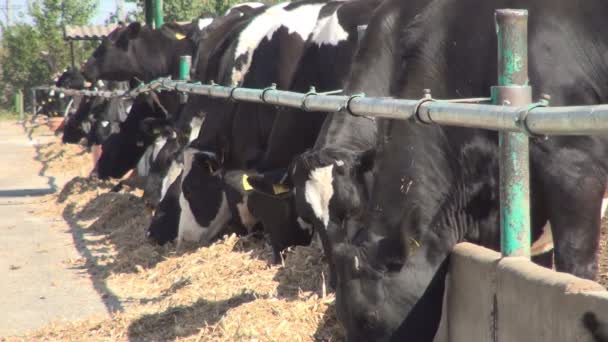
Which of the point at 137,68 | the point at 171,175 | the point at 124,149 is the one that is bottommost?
the point at 124,149

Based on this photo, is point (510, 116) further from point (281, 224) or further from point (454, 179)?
point (281, 224)

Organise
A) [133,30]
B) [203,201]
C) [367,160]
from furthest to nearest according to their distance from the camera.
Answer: [133,30] → [203,201] → [367,160]

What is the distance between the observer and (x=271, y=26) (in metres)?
8.45

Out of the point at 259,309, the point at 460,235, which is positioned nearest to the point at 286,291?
the point at 259,309

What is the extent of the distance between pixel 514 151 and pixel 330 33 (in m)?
3.92

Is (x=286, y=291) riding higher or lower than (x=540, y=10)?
lower

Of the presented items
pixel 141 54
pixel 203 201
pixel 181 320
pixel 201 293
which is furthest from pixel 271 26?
pixel 141 54

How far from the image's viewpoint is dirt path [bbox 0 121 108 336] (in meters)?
6.60

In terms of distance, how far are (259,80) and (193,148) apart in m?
0.85

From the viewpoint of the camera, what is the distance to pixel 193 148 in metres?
8.43

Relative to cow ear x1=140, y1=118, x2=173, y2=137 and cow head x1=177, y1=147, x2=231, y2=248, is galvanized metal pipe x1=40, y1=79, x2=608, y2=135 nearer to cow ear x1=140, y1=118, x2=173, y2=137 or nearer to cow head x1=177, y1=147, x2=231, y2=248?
cow head x1=177, y1=147, x2=231, y2=248

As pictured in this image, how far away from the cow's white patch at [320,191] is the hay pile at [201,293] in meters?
0.52

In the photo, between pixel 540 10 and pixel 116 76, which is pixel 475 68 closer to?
pixel 540 10

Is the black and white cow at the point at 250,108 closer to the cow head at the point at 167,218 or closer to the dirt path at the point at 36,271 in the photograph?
the cow head at the point at 167,218
